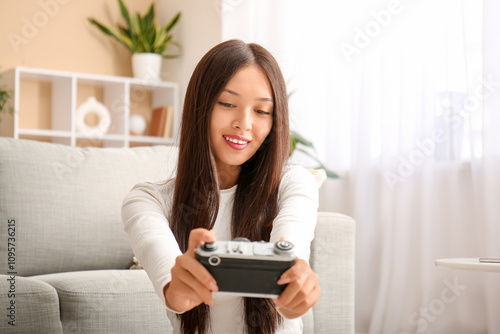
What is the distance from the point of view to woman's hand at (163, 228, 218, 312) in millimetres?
846

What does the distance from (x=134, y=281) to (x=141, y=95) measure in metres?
3.08

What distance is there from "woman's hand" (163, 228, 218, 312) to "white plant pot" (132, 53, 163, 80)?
145 inches

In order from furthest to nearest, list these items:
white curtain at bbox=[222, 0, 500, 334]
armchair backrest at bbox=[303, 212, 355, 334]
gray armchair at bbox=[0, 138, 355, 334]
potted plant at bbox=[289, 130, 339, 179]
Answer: potted plant at bbox=[289, 130, 339, 179] < white curtain at bbox=[222, 0, 500, 334] < armchair backrest at bbox=[303, 212, 355, 334] < gray armchair at bbox=[0, 138, 355, 334]

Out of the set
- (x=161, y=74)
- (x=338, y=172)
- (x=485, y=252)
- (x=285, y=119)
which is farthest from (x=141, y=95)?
(x=285, y=119)

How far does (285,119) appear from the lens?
1.28 m

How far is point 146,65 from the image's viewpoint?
445cm

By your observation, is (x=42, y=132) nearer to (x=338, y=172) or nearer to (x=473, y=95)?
(x=338, y=172)

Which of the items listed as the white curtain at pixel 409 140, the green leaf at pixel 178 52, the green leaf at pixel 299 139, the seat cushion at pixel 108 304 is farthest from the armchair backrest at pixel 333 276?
the green leaf at pixel 178 52

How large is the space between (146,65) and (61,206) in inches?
95.5

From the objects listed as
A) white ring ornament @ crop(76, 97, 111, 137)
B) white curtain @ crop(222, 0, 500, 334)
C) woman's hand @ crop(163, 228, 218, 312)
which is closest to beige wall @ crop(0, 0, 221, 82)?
white ring ornament @ crop(76, 97, 111, 137)

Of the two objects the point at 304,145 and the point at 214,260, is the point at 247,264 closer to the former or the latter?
the point at 214,260

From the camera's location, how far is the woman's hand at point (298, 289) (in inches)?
33.3

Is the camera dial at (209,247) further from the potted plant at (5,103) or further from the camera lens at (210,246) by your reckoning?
the potted plant at (5,103)

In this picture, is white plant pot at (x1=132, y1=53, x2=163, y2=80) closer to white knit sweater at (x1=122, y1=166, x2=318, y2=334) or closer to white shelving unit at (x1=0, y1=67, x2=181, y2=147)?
white shelving unit at (x1=0, y1=67, x2=181, y2=147)
